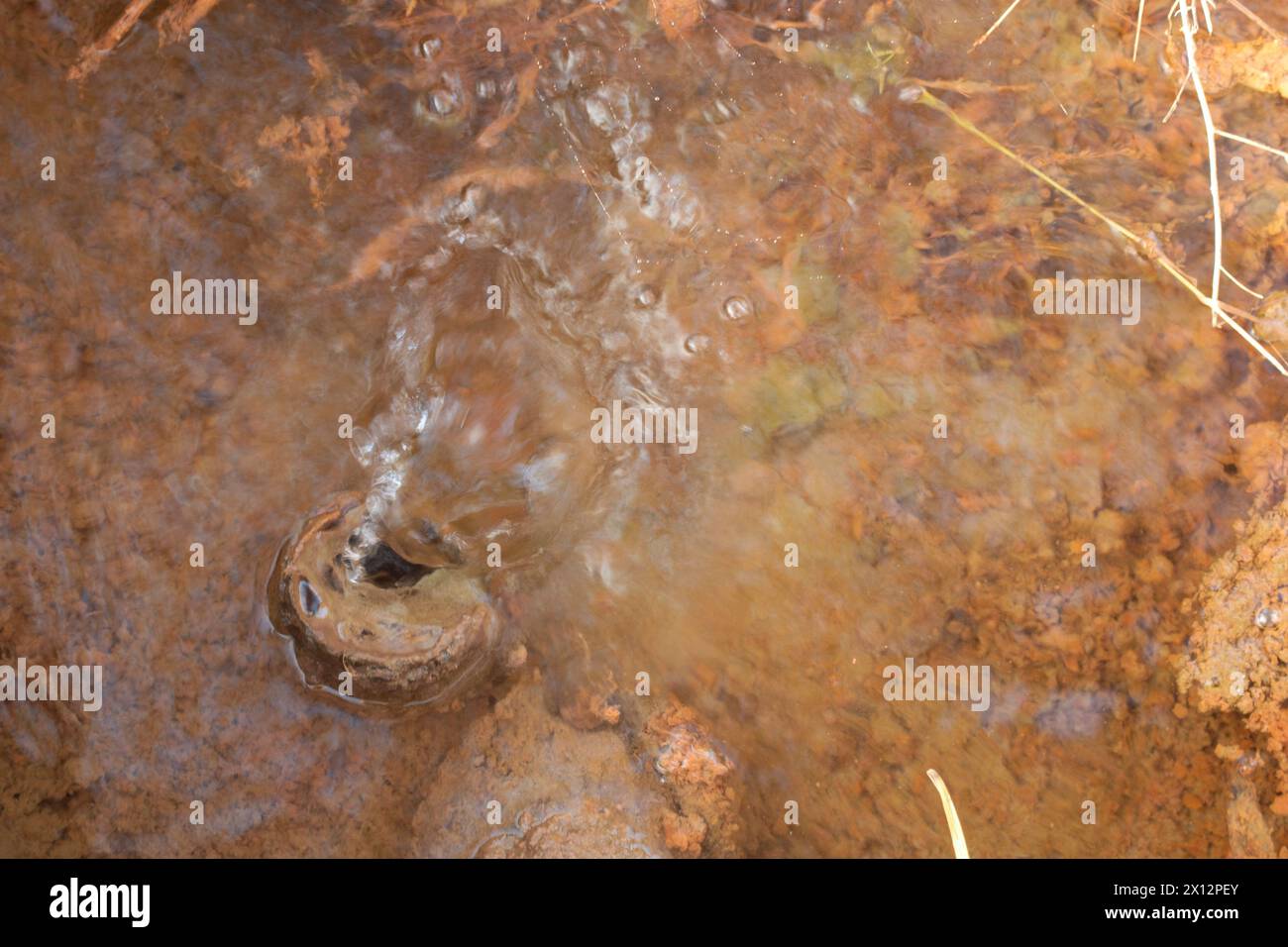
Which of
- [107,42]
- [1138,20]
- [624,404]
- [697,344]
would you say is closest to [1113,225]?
[1138,20]

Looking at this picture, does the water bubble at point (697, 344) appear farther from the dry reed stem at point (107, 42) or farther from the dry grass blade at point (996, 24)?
the dry reed stem at point (107, 42)

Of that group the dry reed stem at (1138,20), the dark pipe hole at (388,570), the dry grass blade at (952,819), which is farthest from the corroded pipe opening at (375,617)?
the dry reed stem at (1138,20)

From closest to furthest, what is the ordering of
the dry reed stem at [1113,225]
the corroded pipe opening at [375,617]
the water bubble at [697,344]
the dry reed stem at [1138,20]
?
the dry reed stem at [1113,225] < the dry reed stem at [1138,20] < the corroded pipe opening at [375,617] < the water bubble at [697,344]

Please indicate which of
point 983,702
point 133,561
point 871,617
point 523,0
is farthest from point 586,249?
point 983,702

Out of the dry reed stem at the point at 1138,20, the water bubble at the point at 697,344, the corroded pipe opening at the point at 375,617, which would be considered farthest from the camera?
the water bubble at the point at 697,344

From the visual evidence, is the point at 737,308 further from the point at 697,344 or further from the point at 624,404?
the point at 624,404

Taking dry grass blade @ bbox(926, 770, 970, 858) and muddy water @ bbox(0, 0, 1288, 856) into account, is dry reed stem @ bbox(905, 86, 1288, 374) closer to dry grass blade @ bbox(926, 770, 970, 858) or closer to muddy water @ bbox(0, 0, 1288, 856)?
muddy water @ bbox(0, 0, 1288, 856)
